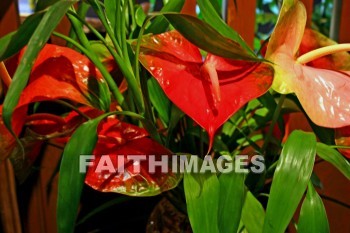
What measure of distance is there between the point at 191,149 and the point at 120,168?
21 centimetres

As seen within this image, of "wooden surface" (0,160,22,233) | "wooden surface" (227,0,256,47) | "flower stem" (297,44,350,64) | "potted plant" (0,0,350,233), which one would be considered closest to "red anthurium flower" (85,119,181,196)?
"potted plant" (0,0,350,233)

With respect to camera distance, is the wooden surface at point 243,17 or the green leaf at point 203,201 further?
the wooden surface at point 243,17

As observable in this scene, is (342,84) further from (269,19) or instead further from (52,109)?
(269,19)

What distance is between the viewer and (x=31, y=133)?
0.55 meters

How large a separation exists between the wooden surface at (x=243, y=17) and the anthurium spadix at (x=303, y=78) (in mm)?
416

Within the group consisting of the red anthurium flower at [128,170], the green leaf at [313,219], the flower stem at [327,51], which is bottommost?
the green leaf at [313,219]

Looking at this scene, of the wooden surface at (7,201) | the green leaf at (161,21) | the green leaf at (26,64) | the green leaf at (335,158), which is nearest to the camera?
the green leaf at (26,64)

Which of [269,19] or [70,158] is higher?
[269,19]

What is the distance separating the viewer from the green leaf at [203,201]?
1.36 ft

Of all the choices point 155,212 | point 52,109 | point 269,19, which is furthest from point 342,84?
point 269,19

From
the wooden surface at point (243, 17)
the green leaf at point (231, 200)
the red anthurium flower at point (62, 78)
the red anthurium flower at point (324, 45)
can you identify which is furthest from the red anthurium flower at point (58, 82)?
the wooden surface at point (243, 17)

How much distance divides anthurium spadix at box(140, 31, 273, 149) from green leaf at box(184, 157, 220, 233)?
7cm

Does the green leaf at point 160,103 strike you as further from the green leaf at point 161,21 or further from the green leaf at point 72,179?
the green leaf at point 72,179

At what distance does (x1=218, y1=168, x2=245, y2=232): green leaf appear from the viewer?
417mm
